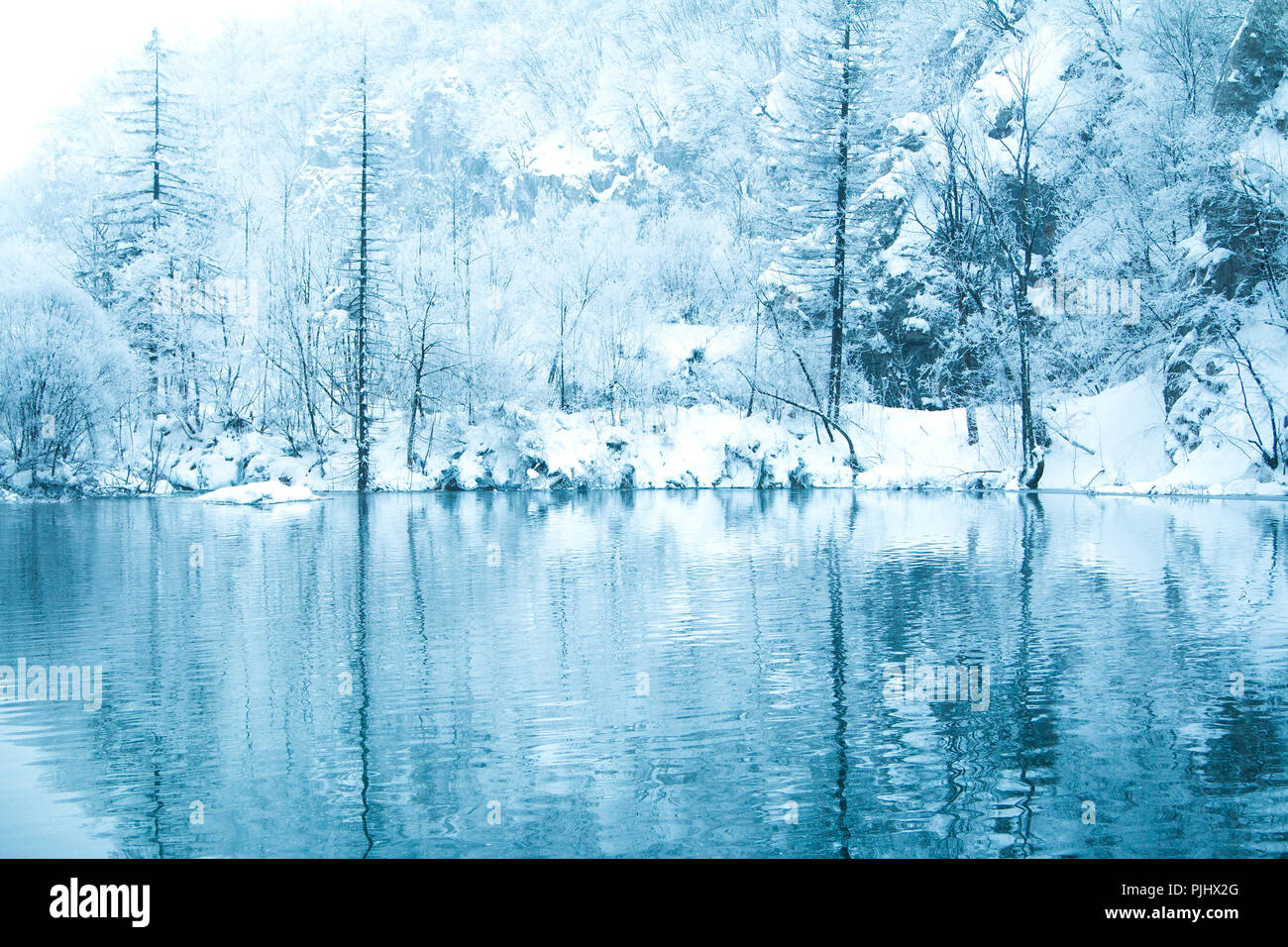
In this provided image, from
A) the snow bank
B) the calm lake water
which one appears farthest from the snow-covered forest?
the calm lake water

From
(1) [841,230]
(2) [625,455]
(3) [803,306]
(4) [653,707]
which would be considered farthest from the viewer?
(3) [803,306]

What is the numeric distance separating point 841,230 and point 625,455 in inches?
553

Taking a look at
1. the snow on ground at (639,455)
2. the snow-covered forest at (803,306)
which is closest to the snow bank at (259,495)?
the snow on ground at (639,455)

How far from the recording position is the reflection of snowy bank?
38.7 meters

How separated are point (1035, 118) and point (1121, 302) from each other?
1047 centimetres

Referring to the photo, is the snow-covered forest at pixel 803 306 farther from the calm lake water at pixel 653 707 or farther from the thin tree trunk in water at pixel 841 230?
the calm lake water at pixel 653 707

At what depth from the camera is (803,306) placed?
44.3 m

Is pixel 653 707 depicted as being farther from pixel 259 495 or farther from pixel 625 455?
pixel 625 455

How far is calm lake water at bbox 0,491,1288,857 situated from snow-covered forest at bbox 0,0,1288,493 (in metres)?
18.4

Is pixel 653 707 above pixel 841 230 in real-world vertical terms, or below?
below

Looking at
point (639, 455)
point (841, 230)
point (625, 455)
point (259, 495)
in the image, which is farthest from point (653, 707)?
point (841, 230)

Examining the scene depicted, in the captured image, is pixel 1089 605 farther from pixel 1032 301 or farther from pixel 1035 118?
pixel 1035 118

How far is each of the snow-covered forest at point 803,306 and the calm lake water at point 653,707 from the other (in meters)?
18.4

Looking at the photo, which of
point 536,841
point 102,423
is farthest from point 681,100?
point 536,841
